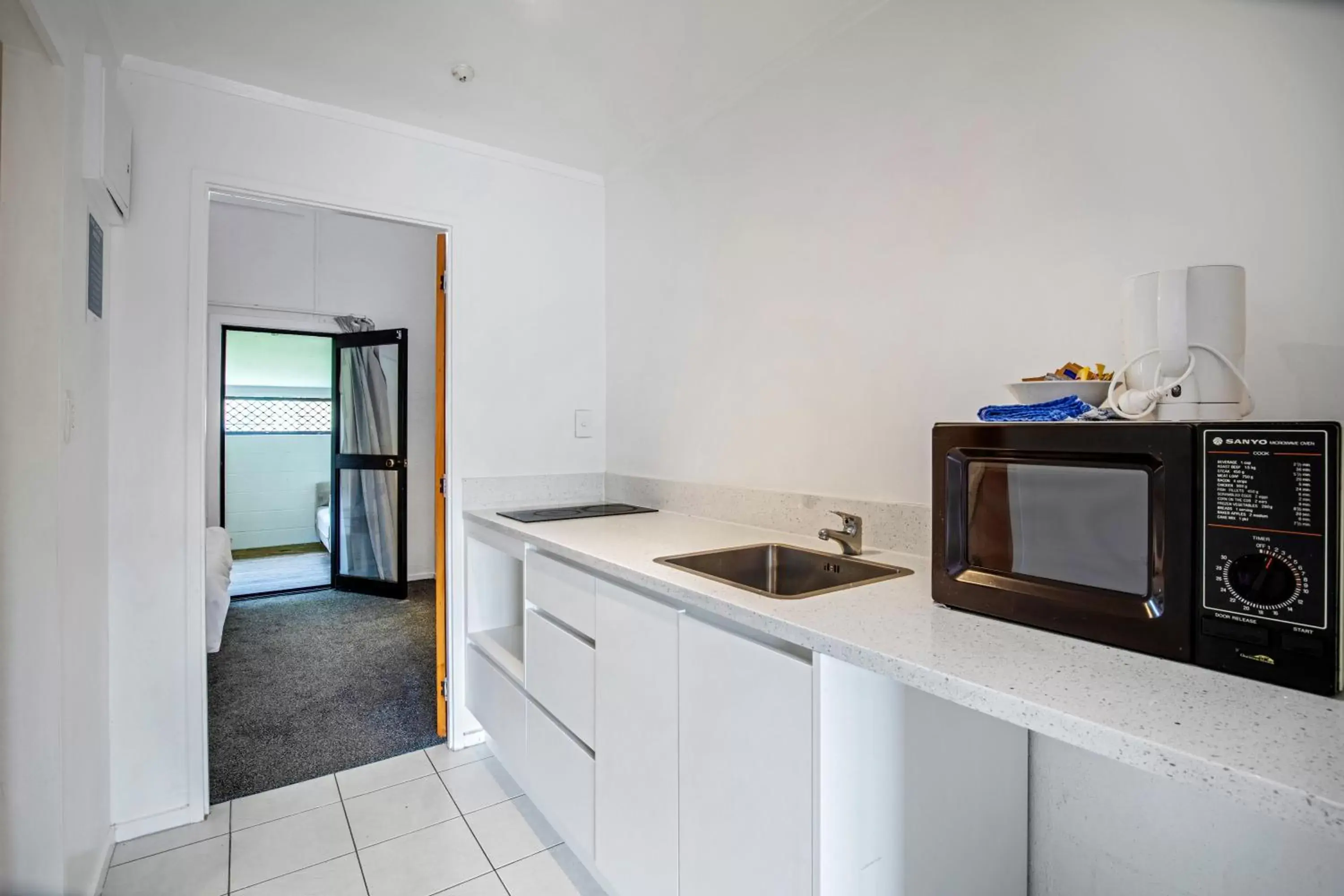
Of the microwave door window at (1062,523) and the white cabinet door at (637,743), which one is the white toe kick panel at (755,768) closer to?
the white cabinet door at (637,743)

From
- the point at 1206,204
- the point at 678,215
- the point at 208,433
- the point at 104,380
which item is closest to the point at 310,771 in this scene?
the point at 104,380

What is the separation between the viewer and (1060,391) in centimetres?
108

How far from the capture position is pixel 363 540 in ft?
15.7

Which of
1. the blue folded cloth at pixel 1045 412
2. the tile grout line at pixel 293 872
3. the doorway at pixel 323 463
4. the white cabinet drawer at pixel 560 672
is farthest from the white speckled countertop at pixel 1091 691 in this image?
the doorway at pixel 323 463

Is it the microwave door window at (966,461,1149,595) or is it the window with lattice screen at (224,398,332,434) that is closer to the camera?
the microwave door window at (966,461,1149,595)

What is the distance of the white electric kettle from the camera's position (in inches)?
35.2

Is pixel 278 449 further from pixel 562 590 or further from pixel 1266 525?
pixel 1266 525

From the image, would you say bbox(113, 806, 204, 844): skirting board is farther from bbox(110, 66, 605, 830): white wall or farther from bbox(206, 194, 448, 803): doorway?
bbox(206, 194, 448, 803): doorway

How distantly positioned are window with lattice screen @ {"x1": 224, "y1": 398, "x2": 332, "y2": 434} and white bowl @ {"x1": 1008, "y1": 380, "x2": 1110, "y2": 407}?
20.0 feet

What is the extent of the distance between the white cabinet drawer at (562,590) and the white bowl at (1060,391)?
1024 mm

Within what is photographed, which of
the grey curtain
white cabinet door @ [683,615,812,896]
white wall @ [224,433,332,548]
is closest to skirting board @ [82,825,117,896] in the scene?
white cabinet door @ [683,615,812,896]

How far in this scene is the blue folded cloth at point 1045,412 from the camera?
100 centimetres

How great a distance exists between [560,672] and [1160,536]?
55.1 inches

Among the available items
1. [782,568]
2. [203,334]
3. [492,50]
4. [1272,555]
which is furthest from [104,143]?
[1272,555]
